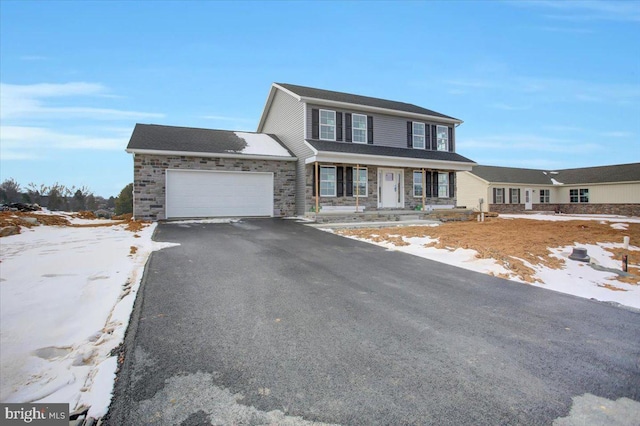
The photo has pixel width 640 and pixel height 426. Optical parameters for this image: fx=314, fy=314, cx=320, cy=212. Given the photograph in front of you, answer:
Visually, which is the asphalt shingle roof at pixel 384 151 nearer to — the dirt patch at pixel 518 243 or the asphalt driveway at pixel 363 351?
the dirt patch at pixel 518 243

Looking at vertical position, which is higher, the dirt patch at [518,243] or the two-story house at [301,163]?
the two-story house at [301,163]

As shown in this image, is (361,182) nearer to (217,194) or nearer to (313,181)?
(313,181)

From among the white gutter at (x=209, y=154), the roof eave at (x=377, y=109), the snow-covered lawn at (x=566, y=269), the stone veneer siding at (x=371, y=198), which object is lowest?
the snow-covered lawn at (x=566, y=269)

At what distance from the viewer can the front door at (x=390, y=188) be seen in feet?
58.1

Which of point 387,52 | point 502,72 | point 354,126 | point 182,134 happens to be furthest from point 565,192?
point 182,134

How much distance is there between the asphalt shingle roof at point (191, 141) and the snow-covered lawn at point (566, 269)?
9334 millimetres

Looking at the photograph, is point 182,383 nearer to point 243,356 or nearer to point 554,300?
point 243,356

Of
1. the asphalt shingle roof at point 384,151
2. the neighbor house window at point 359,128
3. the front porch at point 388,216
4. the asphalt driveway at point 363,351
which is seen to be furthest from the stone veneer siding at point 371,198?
the asphalt driveway at point 363,351

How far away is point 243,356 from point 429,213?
1562 centimetres

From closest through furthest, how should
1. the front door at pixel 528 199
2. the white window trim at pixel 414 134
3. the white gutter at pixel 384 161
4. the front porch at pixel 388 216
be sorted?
the front porch at pixel 388 216, the white gutter at pixel 384 161, the white window trim at pixel 414 134, the front door at pixel 528 199

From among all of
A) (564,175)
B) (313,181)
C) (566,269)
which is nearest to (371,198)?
(313,181)

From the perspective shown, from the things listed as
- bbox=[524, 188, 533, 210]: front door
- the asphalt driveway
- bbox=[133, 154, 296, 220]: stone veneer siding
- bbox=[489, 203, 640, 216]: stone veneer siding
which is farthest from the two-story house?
bbox=[524, 188, 533, 210]: front door

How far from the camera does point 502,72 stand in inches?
909

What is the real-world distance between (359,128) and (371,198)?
3972mm
